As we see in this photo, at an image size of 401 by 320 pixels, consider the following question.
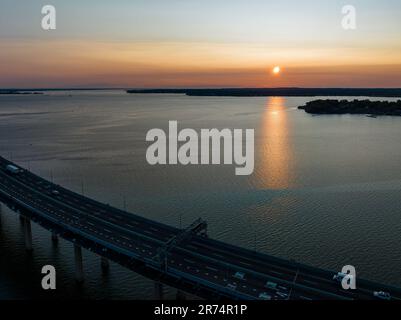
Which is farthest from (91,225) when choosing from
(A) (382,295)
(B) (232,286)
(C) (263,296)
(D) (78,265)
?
(A) (382,295)

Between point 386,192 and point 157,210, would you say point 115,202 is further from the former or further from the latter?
point 386,192

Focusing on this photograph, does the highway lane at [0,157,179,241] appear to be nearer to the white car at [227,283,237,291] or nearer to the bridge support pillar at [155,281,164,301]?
the bridge support pillar at [155,281,164,301]

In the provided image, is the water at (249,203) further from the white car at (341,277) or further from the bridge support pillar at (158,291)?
the white car at (341,277)

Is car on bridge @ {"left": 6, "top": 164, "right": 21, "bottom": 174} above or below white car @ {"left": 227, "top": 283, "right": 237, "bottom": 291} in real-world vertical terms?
above

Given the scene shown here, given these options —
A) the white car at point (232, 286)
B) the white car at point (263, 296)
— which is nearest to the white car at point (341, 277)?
the white car at point (263, 296)

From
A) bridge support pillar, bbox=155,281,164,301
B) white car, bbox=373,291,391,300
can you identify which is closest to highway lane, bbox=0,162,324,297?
bridge support pillar, bbox=155,281,164,301

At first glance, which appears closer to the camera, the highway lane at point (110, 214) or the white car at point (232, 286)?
the white car at point (232, 286)

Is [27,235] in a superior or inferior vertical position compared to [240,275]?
inferior

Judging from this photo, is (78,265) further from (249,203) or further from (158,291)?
(249,203)
